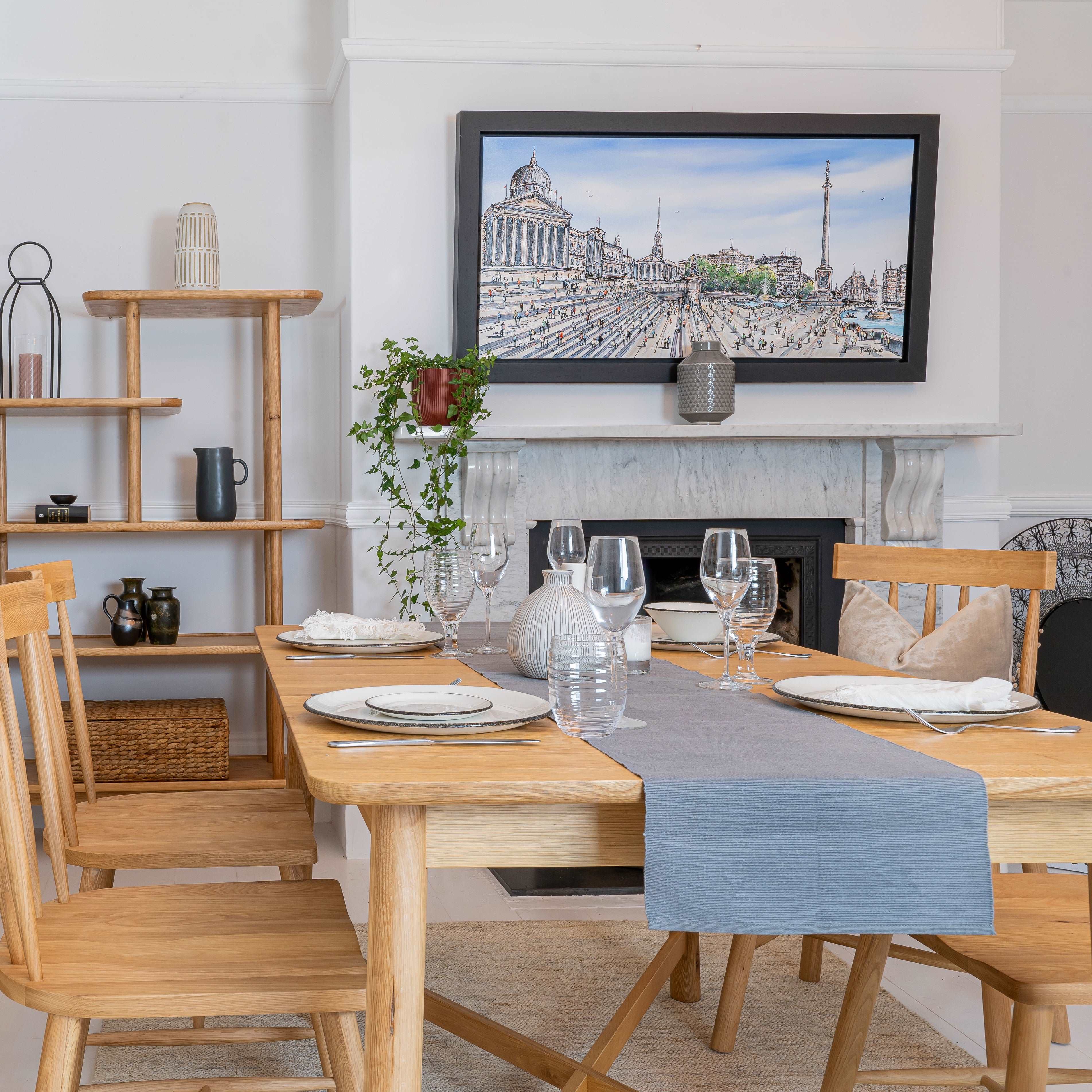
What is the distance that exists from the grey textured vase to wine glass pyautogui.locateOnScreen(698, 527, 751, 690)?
1862 mm

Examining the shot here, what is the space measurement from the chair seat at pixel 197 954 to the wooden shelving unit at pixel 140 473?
196cm

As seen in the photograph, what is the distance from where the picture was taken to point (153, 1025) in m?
2.29

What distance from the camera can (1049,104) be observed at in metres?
4.14

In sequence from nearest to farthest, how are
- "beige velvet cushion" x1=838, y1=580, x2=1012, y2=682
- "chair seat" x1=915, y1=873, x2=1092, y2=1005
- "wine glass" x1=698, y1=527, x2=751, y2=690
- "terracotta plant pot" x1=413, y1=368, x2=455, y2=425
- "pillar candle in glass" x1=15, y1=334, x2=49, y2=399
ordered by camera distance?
"chair seat" x1=915, y1=873, x2=1092, y2=1005 < "wine glass" x1=698, y1=527, x2=751, y2=690 < "beige velvet cushion" x1=838, y1=580, x2=1012, y2=682 < "terracotta plant pot" x1=413, y1=368, x2=455, y2=425 < "pillar candle in glass" x1=15, y1=334, x2=49, y2=399

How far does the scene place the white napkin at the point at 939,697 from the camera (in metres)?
1.33

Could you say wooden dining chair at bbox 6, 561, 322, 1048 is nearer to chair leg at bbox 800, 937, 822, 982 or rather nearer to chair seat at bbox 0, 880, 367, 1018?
chair seat at bbox 0, 880, 367, 1018

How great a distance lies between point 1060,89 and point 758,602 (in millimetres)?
→ 3338

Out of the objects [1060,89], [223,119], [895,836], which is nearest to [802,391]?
[1060,89]

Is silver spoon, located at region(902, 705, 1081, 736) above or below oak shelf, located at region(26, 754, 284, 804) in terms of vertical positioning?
above

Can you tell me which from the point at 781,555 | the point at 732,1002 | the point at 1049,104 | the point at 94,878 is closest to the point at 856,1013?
the point at 732,1002

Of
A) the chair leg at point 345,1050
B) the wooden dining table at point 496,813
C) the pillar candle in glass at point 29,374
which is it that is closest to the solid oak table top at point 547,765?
the wooden dining table at point 496,813

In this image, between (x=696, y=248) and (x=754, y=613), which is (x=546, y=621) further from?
(x=696, y=248)

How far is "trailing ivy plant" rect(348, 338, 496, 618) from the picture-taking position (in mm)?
3293

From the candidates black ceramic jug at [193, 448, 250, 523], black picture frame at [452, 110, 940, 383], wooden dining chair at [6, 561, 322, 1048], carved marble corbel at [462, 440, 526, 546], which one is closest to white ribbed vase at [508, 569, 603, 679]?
wooden dining chair at [6, 561, 322, 1048]
